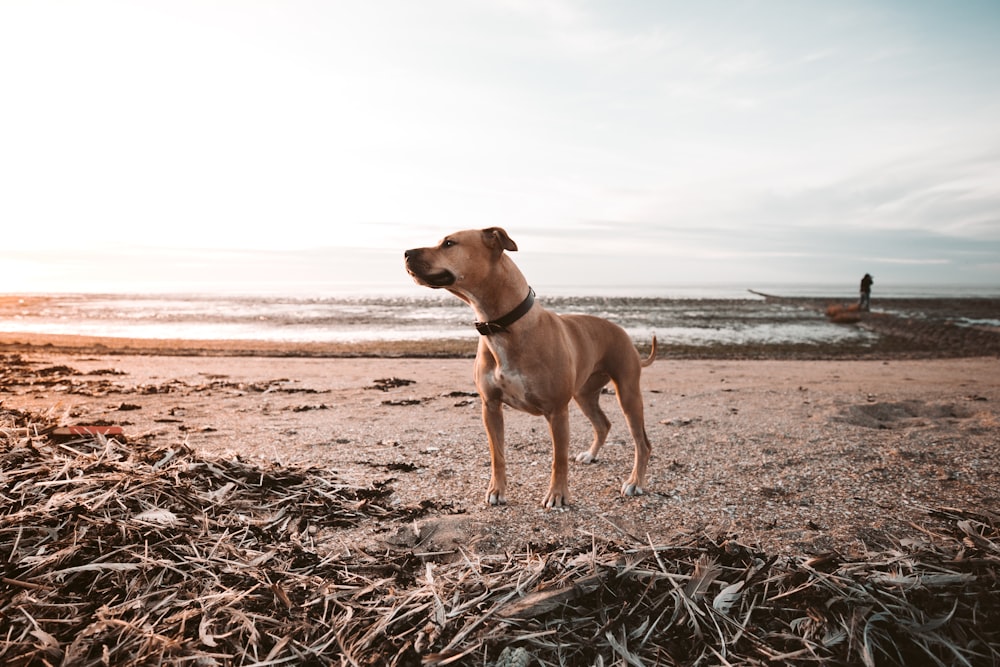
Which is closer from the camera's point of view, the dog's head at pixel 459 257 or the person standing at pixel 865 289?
the dog's head at pixel 459 257

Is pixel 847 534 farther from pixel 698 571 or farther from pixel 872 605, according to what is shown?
pixel 698 571

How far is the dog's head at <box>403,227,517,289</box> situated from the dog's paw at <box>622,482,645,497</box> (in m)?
2.14

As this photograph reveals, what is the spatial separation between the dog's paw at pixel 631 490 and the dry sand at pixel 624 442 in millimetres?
97

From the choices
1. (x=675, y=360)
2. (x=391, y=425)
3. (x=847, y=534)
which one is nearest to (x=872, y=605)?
(x=847, y=534)

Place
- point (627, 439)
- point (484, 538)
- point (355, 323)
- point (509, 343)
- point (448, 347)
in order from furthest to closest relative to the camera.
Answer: point (355, 323), point (448, 347), point (627, 439), point (509, 343), point (484, 538)

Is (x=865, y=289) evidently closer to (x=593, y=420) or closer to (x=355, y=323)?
(x=355, y=323)

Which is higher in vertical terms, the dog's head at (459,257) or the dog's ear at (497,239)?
the dog's ear at (497,239)

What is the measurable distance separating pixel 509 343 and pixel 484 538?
136cm

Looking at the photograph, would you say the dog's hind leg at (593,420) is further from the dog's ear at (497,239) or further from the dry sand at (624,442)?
the dog's ear at (497,239)

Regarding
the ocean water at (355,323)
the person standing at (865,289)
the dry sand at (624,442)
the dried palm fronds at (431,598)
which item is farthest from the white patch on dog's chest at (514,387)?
the person standing at (865,289)

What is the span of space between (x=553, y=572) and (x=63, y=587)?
90.3 inches

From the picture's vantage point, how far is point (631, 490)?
4453 millimetres

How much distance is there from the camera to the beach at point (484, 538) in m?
2.26

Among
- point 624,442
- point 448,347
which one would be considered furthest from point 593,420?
point 448,347
